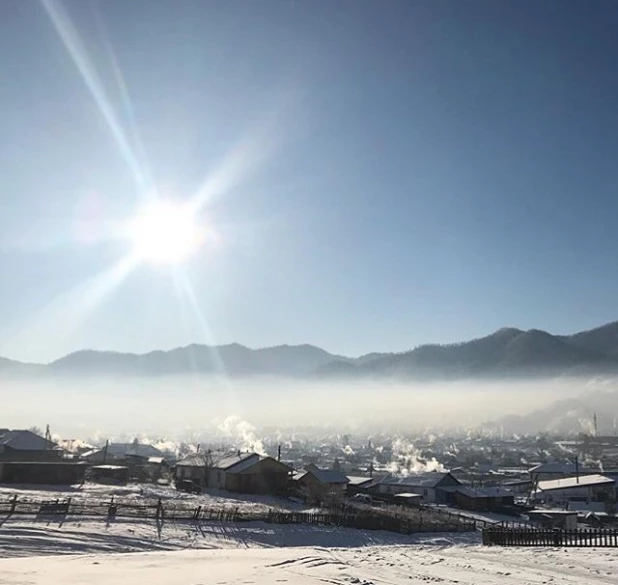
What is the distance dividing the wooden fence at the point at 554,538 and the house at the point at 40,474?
44776mm

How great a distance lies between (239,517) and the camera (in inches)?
1593

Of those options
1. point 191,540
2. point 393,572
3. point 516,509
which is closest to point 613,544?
point 393,572

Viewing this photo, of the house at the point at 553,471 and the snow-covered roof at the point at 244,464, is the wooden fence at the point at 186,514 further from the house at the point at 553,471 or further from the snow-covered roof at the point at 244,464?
the house at the point at 553,471

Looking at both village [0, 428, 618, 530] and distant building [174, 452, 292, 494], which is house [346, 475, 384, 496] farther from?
distant building [174, 452, 292, 494]

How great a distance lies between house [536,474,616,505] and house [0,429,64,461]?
73098 millimetres

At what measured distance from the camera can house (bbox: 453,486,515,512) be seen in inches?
2879

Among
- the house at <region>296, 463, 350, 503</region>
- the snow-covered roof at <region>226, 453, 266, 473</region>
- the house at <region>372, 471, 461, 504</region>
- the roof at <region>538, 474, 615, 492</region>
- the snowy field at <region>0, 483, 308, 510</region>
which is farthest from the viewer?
the roof at <region>538, 474, 615, 492</region>

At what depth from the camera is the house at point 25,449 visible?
7950 centimetres

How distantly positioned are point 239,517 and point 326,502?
2175 centimetres

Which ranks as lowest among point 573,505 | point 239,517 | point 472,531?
point 573,505

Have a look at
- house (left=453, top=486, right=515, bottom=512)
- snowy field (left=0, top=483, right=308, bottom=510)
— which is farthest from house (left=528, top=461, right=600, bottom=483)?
snowy field (left=0, top=483, right=308, bottom=510)

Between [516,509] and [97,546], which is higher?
[97,546]

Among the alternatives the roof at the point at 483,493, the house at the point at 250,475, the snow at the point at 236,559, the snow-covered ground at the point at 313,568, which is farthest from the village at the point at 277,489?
the snow-covered ground at the point at 313,568

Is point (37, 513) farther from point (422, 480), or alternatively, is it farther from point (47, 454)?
point (422, 480)
